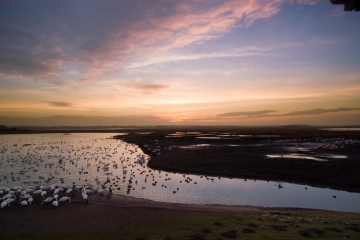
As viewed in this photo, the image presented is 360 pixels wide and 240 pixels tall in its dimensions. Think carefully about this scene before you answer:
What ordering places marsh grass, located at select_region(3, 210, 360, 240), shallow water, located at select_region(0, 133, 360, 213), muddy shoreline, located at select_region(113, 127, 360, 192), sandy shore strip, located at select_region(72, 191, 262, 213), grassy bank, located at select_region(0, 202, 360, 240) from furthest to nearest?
muddy shoreline, located at select_region(113, 127, 360, 192) < shallow water, located at select_region(0, 133, 360, 213) < sandy shore strip, located at select_region(72, 191, 262, 213) < grassy bank, located at select_region(0, 202, 360, 240) < marsh grass, located at select_region(3, 210, 360, 240)

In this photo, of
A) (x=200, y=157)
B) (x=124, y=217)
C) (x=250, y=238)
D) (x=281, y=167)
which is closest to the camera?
(x=250, y=238)

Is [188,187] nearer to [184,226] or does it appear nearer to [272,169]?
[184,226]

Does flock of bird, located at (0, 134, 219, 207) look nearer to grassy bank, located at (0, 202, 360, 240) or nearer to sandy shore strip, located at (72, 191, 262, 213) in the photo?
sandy shore strip, located at (72, 191, 262, 213)

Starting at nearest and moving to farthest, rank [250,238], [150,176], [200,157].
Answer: [250,238], [150,176], [200,157]

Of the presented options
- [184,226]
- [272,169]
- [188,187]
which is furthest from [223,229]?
[272,169]

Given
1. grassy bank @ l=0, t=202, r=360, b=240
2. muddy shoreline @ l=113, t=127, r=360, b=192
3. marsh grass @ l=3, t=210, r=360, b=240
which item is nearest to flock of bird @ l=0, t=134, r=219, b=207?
muddy shoreline @ l=113, t=127, r=360, b=192

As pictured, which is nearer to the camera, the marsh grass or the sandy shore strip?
the marsh grass

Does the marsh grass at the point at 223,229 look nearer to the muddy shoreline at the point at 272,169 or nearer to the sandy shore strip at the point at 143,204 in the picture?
the sandy shore strip at the point at 143,204

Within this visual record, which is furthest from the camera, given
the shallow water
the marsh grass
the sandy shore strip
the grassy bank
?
the shallow water

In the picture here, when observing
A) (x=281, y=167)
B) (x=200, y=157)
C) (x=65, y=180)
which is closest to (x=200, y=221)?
(x=65, y=180)

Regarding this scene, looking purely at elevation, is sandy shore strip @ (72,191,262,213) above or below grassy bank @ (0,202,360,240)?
below

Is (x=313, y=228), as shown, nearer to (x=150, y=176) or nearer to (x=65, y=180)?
(x=150, y=176)
